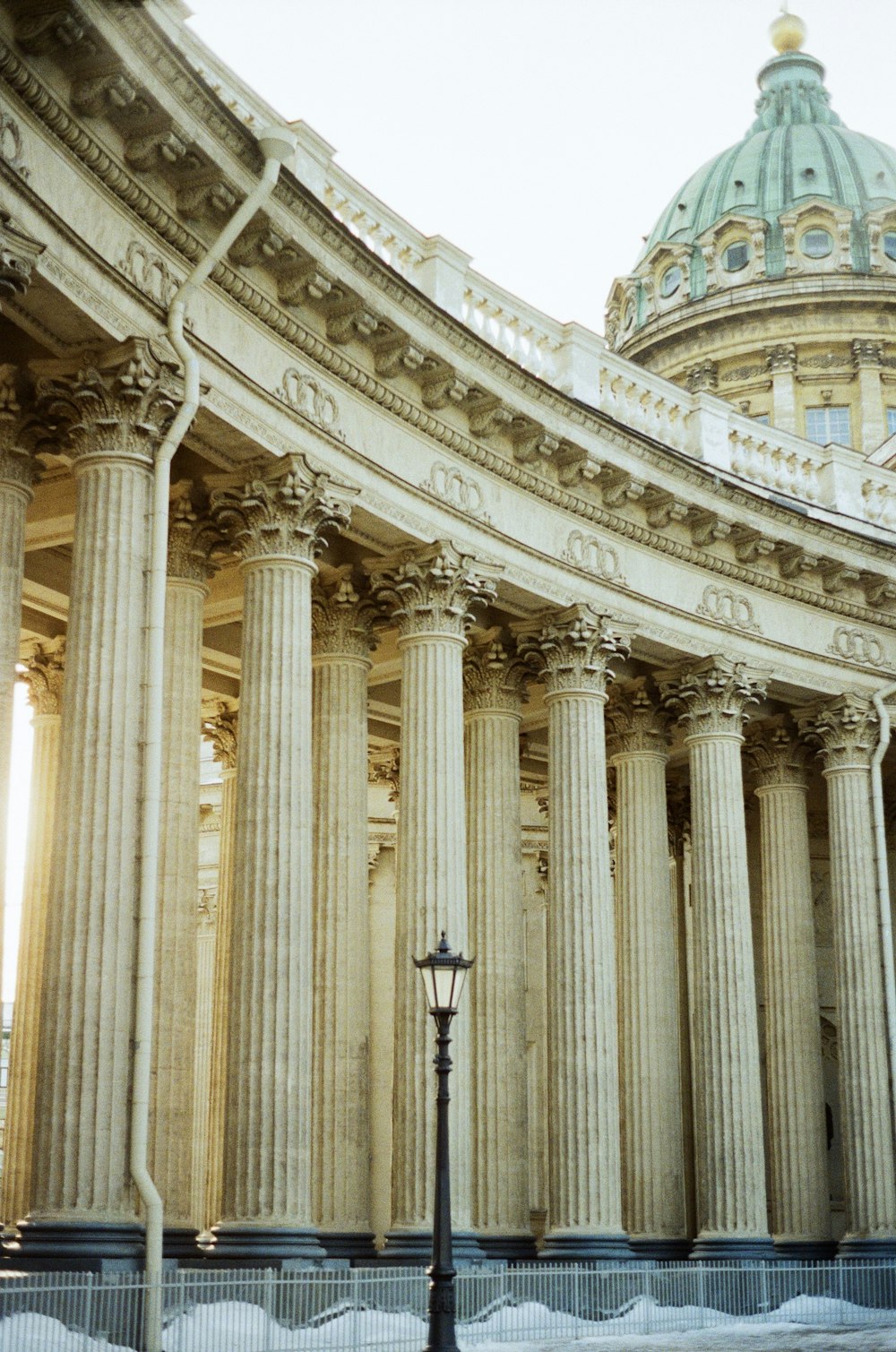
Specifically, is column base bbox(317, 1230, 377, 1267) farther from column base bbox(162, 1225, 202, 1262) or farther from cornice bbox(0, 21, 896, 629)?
cornice bbox(0, 21, 896, 629)

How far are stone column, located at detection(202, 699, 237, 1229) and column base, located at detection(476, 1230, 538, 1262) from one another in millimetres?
4955

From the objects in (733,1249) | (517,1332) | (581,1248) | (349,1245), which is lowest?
(517,1332)

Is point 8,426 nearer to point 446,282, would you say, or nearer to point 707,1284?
point 446,282

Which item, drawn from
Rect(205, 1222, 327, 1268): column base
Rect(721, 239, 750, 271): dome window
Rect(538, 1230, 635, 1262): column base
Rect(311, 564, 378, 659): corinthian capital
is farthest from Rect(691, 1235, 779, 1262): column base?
Rect(721, 239, 750, 271): dome window

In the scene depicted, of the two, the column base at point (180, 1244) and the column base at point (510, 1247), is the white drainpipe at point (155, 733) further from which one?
the column base at point (510, 1247)

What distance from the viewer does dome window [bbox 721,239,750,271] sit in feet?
257

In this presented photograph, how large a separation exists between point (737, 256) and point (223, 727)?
44.3m

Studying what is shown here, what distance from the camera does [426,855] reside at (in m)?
32.9

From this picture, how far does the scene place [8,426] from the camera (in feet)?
88.7

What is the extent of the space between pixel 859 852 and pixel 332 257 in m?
20.2

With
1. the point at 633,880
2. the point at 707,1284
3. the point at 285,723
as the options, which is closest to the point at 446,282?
the point at 285,723

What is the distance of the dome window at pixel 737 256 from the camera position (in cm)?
7825

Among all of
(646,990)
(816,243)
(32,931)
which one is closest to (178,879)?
(32,931)

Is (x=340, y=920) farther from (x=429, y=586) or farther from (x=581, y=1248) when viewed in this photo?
(x=581, y=1248)
